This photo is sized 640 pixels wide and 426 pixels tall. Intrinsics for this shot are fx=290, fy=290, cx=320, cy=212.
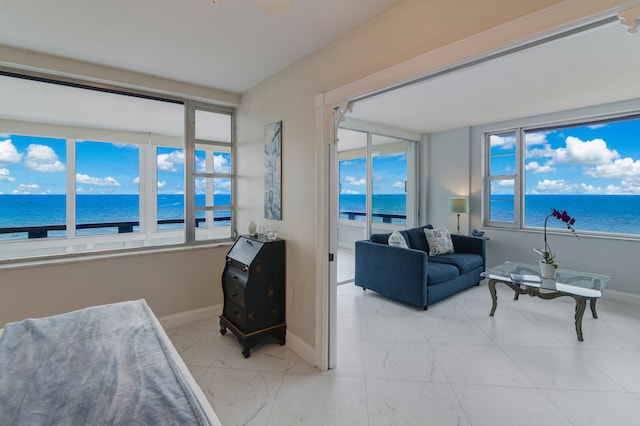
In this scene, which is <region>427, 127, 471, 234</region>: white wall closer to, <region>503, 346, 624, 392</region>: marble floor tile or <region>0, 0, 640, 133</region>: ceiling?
<region>0, 0, 640, 133</region>: ceiling

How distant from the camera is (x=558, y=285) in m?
3.18

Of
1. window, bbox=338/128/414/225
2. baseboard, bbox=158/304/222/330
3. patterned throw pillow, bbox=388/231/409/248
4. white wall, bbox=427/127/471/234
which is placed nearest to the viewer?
baseboard, bbox=158/304/222/330

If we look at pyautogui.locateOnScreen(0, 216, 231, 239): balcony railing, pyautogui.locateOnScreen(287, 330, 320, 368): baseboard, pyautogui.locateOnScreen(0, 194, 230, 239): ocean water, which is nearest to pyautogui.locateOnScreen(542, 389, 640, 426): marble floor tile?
pyautogui.locateOnScreen(287, 330, 320, 368): baseboard

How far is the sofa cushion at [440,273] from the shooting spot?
367 centimetres

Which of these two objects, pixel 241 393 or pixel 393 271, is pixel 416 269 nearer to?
pixel 393 271

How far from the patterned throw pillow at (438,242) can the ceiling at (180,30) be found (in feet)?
11.2

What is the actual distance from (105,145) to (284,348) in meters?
7.66

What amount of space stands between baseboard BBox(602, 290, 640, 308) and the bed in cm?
529

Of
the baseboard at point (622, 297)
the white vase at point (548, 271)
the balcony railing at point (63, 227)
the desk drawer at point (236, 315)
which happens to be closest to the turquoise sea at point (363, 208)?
the balcony railing at point (63, 227)

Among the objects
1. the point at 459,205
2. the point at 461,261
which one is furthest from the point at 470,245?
the point at 459,205

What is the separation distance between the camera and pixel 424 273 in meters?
3.54

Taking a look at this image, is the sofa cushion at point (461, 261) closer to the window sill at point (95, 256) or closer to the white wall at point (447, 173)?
the white wall at point (447, 173)

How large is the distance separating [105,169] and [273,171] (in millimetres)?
6778

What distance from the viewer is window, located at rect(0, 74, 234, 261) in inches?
133
